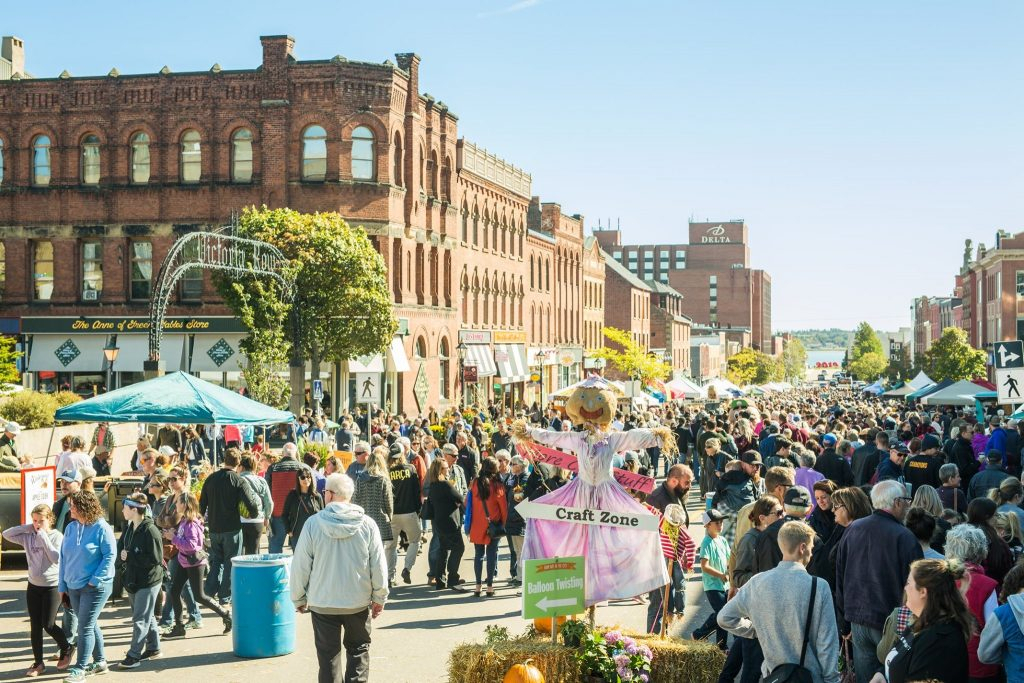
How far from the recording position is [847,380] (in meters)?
153

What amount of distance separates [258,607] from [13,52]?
46.9m

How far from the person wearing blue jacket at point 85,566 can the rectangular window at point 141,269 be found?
1328 inches

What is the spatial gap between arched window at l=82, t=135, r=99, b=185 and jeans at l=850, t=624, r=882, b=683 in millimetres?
39952

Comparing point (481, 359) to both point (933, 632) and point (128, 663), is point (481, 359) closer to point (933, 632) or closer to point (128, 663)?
point (128, 663)

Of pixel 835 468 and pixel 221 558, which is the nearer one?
pixel 221 558

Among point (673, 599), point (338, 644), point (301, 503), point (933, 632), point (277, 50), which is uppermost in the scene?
point (277, 50)

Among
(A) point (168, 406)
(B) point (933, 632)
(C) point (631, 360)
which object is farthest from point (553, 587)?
(C) point (631, 360)

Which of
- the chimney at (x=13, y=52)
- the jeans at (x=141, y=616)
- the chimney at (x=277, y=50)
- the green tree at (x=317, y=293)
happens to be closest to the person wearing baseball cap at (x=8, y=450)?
the jeans at (x=141, y=616)

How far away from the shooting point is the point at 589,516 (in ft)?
31.2

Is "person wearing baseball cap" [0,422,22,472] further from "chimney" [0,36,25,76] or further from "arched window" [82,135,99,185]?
"chimney" [0,36,25,76]

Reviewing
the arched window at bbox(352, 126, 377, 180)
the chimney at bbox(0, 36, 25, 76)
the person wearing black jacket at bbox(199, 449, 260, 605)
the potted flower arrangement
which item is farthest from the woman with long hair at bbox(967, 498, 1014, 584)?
the chimney at bbox(0, 36, 25, 76)

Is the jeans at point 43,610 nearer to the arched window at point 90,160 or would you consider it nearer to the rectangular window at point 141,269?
the rectangular window at point 141,269

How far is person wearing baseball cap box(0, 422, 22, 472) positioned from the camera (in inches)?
704

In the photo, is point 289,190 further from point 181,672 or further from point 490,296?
point 181,672
